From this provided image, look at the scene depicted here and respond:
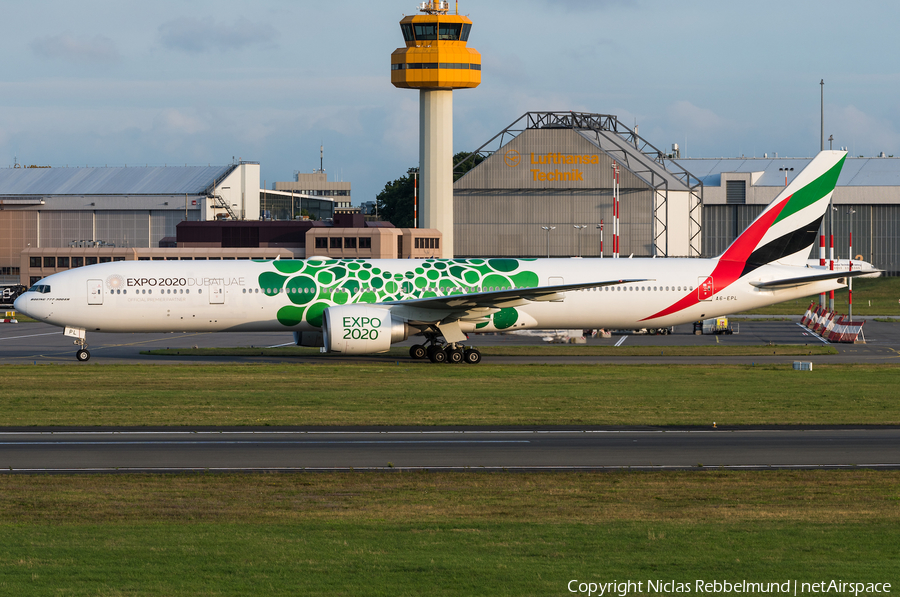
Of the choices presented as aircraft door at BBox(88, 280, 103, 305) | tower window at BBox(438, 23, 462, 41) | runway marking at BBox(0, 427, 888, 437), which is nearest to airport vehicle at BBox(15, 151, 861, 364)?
aircraft door at BBox(88, 280, 103, 305)

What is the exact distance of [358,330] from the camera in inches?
1385

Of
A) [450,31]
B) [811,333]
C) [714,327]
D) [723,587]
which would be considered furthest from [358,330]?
[450,31]

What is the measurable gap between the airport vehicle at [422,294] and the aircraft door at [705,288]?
0.05 metres

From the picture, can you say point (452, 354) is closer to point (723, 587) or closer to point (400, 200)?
point (723, 587)

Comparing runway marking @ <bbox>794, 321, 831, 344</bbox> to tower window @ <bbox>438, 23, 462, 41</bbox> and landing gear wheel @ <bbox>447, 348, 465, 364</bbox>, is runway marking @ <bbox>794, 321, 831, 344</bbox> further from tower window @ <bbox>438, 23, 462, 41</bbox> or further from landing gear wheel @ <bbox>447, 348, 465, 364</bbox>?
tower window @ <bbox>438, 23, 462, 41</bbox>

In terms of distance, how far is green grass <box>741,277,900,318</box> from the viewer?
271 feet

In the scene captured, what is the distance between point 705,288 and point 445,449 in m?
23.4

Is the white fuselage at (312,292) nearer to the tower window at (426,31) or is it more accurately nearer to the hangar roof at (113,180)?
the tower window at (426,31)

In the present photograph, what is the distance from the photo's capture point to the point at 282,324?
37969mm

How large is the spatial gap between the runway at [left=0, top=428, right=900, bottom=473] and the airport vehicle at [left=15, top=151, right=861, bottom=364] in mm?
14813

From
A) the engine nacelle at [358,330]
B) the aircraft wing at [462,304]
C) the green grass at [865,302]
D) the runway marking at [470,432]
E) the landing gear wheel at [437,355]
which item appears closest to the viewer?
the runway marking at [470,432]

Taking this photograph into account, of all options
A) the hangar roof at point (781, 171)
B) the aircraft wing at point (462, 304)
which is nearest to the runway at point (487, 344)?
the aircraft wing at point (462, 304)

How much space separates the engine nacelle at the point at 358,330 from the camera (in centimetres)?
3506

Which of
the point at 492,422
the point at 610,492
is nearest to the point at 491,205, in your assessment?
the point at 492,422
